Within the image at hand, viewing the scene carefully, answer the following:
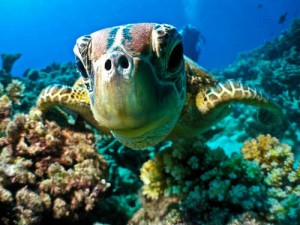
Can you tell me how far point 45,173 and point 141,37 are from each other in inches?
71.2

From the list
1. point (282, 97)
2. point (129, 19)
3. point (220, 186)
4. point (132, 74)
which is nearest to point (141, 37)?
point (132, 74)

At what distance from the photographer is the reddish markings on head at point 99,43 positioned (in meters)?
1.73

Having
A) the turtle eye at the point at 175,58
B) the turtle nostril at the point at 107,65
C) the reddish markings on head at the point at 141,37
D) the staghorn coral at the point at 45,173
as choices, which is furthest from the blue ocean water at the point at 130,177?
the turtle eye at the point at 175,58

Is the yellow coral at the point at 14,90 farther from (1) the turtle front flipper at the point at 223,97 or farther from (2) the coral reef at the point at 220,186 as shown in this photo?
(1) the turtle front flipper at the point at 223,97

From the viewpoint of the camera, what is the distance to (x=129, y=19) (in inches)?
3944

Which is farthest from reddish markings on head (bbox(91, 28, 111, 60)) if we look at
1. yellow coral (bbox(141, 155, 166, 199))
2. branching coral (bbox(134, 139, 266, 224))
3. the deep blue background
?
the deep blue background

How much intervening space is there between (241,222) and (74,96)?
228 centimetres

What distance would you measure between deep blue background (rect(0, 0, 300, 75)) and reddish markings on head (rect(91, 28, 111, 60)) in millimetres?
102641

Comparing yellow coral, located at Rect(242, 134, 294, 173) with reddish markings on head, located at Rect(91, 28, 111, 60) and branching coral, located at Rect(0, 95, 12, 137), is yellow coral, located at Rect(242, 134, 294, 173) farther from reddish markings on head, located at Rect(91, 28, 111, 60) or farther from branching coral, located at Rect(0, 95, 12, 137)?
branching coral, located at Rect(0, 95, 12, 137)

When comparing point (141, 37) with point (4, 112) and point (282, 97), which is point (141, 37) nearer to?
point (4, 112)

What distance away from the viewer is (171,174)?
314 centimetres

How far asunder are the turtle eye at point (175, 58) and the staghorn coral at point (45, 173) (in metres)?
1.60

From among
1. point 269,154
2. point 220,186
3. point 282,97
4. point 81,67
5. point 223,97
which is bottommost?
point 220,186

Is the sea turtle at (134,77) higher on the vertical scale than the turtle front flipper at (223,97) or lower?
lower
